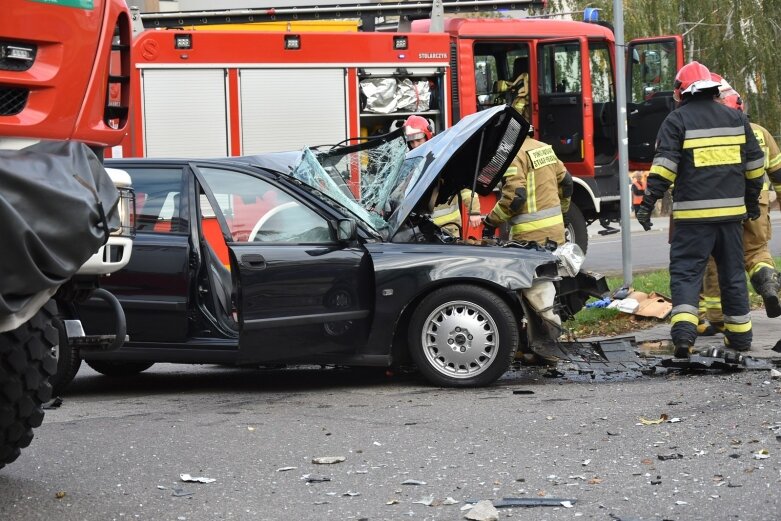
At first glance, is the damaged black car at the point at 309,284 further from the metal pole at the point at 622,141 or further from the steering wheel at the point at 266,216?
the metal pole at the point at 622,141

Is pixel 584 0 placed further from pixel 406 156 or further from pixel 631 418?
pixel 631 418

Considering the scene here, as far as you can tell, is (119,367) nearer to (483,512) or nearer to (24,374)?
(24,374)

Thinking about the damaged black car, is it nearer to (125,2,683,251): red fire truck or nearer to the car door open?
the car door open

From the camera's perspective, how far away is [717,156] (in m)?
8.40

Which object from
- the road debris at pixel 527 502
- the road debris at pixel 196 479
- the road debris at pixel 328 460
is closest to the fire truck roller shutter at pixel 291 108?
the road debris at pixel 328 460

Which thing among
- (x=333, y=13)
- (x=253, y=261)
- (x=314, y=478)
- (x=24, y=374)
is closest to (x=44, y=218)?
(x=24, y=374)

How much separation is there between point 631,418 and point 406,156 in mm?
2716

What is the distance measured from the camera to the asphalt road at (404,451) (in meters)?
4.80

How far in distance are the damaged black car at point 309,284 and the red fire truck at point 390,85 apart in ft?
17.3

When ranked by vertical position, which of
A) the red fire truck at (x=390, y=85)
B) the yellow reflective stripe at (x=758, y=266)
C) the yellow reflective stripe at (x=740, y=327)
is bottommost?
the yellow reflective stripe at (x=740, y=327)

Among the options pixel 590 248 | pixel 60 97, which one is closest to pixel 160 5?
pixel 590 248

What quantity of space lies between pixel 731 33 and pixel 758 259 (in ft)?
75.8

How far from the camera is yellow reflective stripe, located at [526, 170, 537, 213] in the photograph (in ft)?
31.6

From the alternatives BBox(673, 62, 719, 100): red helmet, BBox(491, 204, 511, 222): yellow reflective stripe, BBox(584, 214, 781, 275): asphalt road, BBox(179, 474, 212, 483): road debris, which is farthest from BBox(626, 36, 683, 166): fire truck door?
BBox(179, 474, 212, 483): road debris
